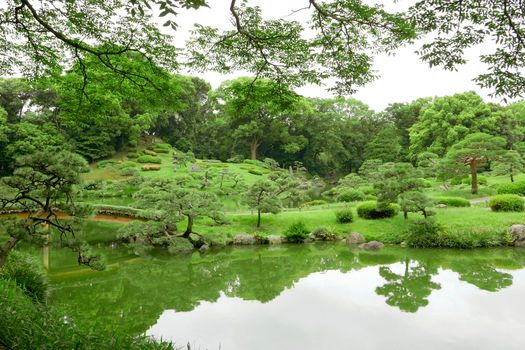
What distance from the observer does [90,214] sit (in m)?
5.16

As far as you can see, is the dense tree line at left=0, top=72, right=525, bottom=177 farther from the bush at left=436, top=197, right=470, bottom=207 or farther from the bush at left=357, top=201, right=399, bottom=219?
the bush at left=357, top=201, right=399, bottom=219

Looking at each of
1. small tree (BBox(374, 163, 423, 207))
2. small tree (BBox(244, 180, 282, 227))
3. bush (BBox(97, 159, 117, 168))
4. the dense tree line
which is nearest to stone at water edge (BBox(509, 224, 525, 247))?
small tree (BBox(374, 163, 423, 207))

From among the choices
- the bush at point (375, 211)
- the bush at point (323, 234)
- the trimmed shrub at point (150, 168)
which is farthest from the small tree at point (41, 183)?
the trimmed shrub at point (150, 168)

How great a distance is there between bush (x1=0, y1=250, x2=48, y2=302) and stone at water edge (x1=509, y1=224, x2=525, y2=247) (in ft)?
38.6

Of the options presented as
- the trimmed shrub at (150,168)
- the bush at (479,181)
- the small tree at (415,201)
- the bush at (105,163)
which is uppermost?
the bush at (105,163)

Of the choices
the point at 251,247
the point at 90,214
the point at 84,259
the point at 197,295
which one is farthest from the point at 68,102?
the point at 251,247

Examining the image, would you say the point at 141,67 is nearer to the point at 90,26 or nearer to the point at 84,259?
the point at 90,26

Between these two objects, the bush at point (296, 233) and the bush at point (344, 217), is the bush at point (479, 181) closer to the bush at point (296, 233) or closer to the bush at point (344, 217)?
the bush at point (344, 217)

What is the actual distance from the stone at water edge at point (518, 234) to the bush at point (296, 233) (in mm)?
6003

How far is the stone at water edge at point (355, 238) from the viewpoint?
11422 mm

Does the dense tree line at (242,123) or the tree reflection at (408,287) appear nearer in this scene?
the dense tree line at (242,123)

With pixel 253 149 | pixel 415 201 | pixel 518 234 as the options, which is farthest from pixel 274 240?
pixel 253 149

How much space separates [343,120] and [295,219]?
23793 mm

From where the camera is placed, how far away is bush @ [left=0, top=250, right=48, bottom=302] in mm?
5211
